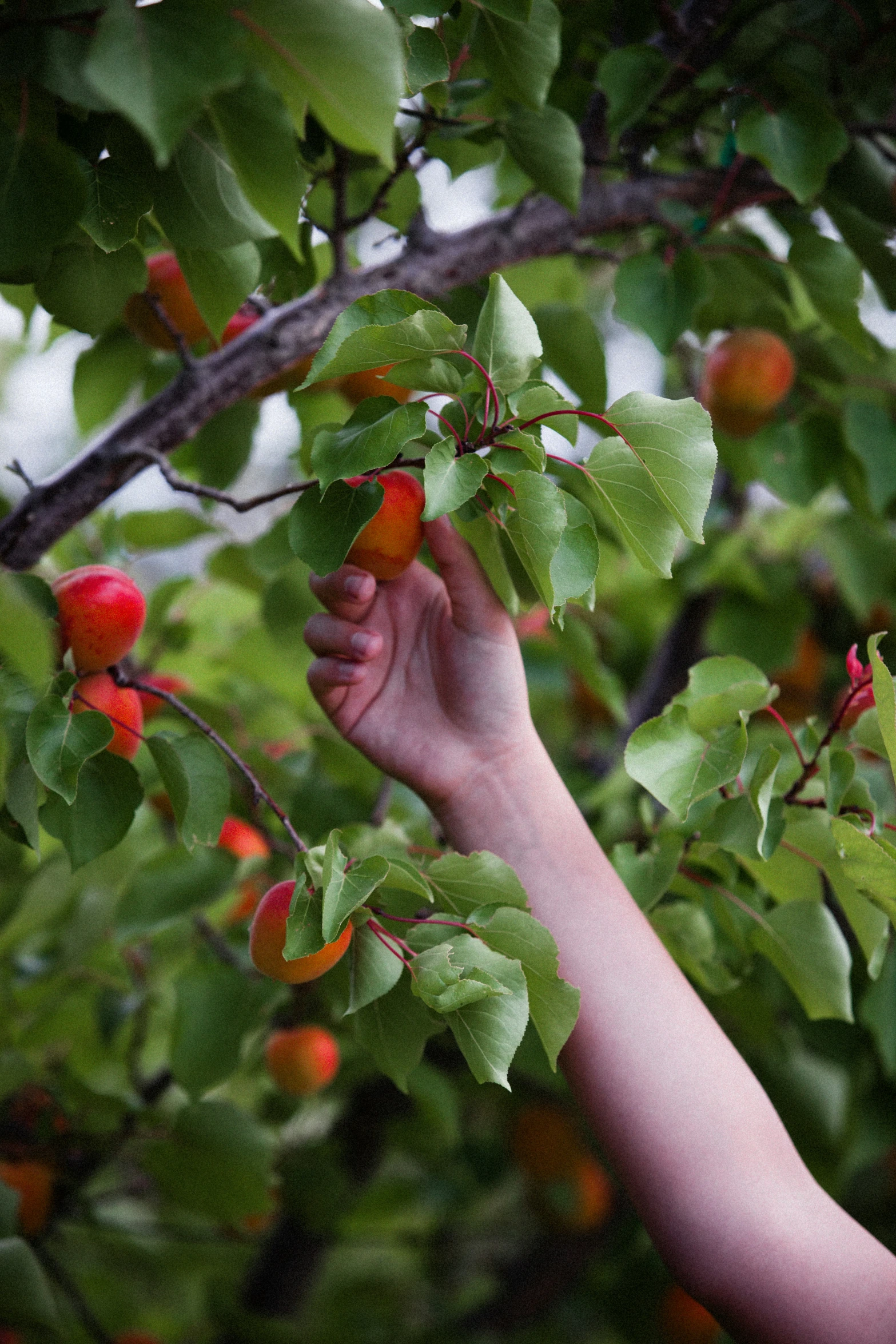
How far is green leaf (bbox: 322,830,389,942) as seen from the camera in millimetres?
445

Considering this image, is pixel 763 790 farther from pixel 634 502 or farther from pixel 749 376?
pixel 749 376

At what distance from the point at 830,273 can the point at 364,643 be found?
0.49 m

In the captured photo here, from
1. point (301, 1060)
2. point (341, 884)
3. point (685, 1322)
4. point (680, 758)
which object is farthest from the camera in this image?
point (685, 1322)

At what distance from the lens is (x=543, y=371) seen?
→ 99 cm

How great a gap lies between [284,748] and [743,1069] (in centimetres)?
64

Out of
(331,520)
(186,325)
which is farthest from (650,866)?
(186,325)

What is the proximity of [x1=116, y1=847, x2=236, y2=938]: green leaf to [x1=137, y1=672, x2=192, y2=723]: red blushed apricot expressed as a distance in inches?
5.7

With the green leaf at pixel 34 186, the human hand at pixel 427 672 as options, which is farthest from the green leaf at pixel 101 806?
the green leaf at pixel 34 186

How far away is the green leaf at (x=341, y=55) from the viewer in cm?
37

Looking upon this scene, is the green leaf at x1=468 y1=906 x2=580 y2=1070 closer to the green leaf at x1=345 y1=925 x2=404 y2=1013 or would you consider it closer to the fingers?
the green leaf at x1=345 y1=925 x2=404 y2=1013

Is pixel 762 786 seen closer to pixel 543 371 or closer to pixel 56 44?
pixel 56 44

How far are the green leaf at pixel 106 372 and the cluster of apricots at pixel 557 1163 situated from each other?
1.26m

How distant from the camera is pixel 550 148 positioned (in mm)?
712

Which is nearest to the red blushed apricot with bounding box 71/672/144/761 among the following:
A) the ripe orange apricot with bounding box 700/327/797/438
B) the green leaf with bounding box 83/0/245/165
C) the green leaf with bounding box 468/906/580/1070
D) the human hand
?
the human hand
